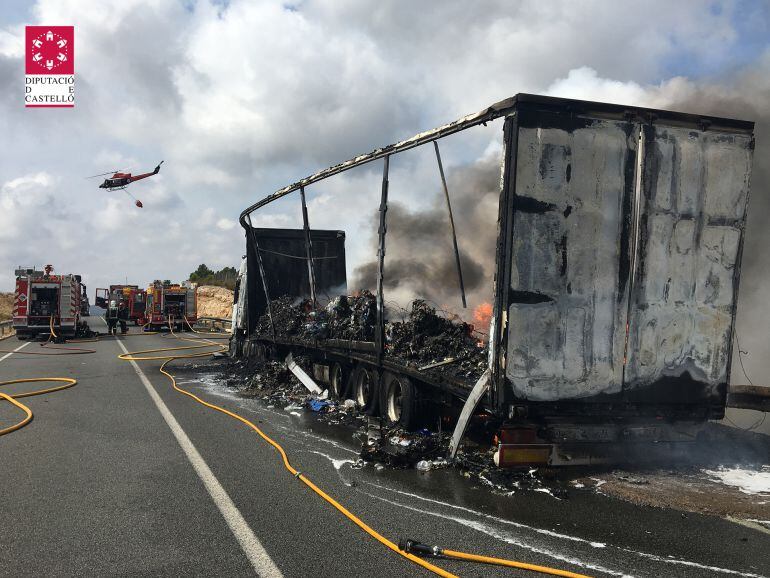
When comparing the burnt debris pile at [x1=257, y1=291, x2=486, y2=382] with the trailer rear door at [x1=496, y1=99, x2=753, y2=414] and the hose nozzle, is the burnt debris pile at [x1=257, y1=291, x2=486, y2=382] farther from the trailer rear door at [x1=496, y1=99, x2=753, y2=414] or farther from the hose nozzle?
the hose nozzle

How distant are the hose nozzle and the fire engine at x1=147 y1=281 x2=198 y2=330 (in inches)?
1213

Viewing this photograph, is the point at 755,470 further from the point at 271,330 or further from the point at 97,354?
the point at 97,354

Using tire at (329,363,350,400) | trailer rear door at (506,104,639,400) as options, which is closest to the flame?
tire at (329,363,350,400)

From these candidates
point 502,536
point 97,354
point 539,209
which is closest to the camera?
point 502,536

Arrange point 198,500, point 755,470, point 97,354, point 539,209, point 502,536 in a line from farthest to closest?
point 97,354 → point 755,470 → point 539,209 → point 198,500 → point 502,536

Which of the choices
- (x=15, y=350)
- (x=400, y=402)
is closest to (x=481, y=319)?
(x=400, y=402)

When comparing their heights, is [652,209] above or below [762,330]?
above

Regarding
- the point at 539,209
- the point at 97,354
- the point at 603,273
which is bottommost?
the point at 97,354

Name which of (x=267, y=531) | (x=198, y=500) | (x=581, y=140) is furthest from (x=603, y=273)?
(x=198, y=500)

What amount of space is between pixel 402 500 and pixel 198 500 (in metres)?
1.74

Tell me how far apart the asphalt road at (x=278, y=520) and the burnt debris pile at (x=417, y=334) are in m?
1.33

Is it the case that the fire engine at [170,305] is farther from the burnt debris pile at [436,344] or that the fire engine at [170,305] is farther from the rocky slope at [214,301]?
the burnt debris pile at [436,344]

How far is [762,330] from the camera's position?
13.6 metres

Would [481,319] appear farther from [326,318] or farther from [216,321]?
[216,321]
